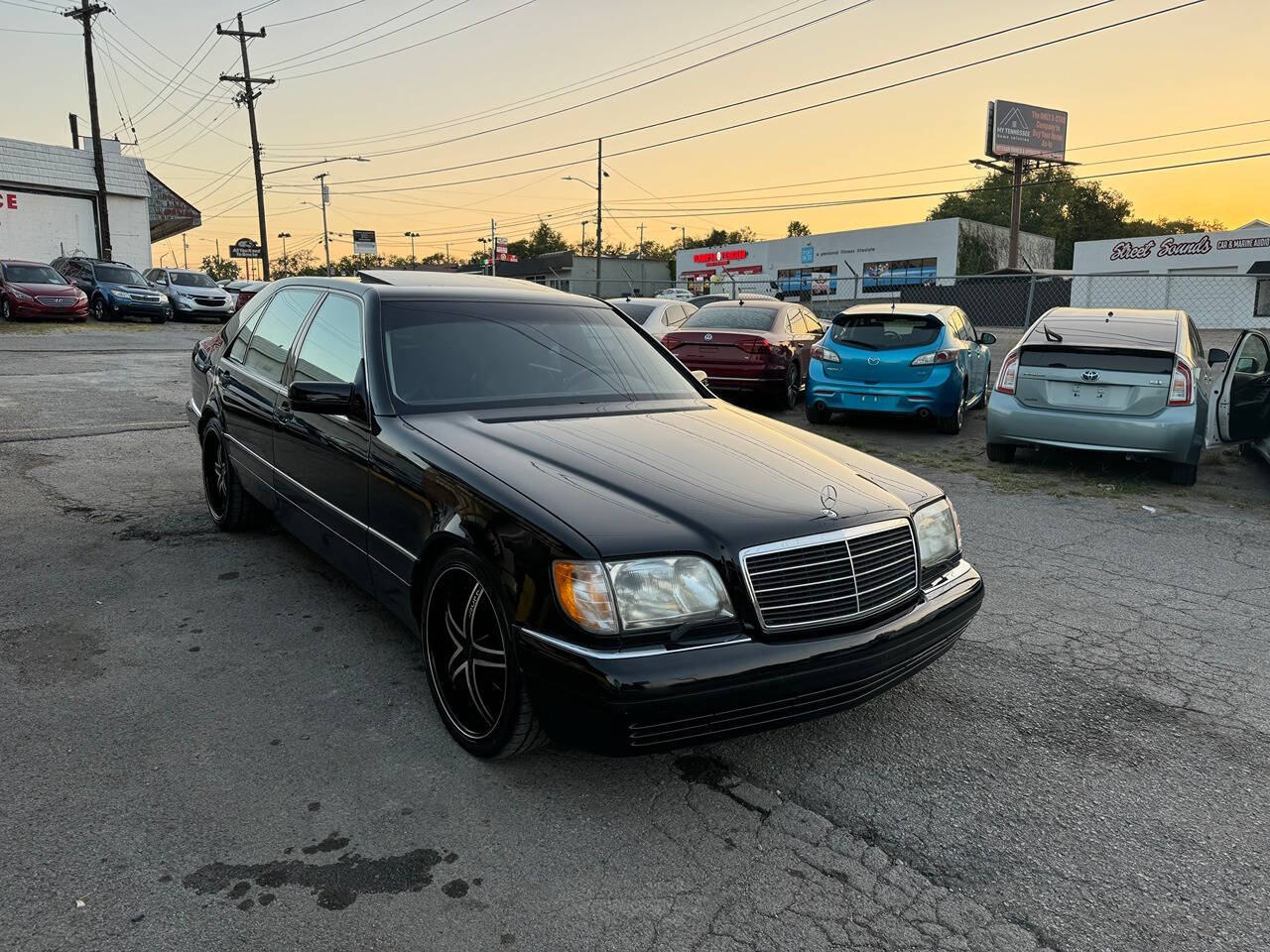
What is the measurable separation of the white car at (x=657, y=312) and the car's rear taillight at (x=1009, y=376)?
18.3 feet

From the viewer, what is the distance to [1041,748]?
3.24 metres

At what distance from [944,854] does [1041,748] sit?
0.85m

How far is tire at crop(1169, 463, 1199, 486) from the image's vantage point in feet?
25.8

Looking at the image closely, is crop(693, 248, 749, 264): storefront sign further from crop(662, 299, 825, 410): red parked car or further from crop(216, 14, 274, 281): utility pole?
crop(662, 299, 825, 410): red parked car

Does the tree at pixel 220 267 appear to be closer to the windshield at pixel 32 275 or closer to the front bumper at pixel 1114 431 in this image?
the windshield at pixel 32 275

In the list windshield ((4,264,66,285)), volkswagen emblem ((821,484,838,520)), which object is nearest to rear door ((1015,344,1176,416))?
volkswagen emblem ((821,484,838,520))

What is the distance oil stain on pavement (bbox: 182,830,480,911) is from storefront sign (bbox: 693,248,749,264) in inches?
2485

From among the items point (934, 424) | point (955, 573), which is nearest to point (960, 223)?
point (934, 424)

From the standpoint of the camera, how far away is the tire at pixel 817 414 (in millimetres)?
10867

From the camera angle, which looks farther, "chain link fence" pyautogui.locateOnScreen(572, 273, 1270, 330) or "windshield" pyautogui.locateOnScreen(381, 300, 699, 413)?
"chain link fence" pyautogui.locateOnScreen(572, 273, 1270, 330)

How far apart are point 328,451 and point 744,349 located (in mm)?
8539

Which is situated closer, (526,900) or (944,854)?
(526,900)

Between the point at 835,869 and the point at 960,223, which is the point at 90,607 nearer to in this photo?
the point at 835,869

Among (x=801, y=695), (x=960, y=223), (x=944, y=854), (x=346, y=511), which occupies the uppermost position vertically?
(x=960, y=223)
